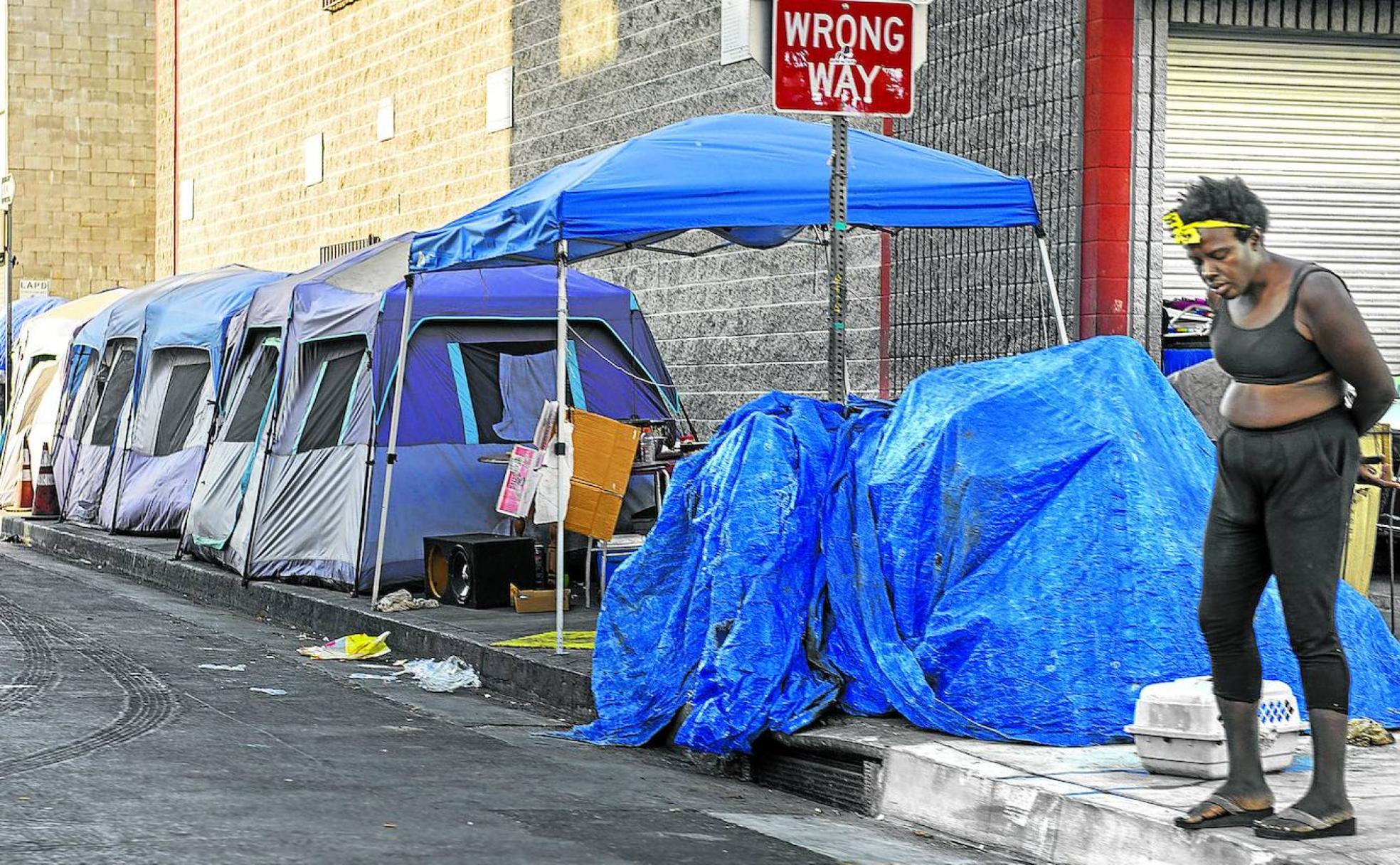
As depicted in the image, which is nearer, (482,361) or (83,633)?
(83,633)

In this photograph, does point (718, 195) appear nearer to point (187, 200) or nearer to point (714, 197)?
point (714, 197)

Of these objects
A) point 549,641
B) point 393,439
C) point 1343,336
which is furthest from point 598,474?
point 1343,336

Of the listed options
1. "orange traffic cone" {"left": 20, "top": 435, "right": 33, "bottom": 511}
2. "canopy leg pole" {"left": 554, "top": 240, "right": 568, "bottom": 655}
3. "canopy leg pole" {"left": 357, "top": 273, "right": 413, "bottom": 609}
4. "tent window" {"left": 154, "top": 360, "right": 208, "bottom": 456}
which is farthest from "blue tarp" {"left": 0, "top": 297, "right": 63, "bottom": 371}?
"canopy leg pole" {"left": 554, "top": 240, "right": 568, "bottom": 655}

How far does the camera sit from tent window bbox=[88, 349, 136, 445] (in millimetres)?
19984

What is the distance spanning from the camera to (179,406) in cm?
1847

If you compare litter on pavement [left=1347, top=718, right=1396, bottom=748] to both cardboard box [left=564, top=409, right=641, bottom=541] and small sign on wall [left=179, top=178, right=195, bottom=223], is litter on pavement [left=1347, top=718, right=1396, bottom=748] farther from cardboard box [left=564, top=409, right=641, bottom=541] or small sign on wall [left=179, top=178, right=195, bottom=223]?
small sign on wall [left=179, top=178, right=195, bottom=223]

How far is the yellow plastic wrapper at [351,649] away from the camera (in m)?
11.5

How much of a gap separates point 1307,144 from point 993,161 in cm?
199

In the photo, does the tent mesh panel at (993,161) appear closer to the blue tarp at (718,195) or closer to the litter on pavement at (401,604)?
the blue tarp at (718,195)

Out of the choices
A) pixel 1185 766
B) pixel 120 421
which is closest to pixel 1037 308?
pixel 1185 766

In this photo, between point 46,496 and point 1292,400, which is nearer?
point 1292,400

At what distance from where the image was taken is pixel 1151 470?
306 inches

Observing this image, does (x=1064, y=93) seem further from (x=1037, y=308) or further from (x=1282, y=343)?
(x=1282, y=343)

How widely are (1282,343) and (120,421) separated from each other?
15.7 meters
